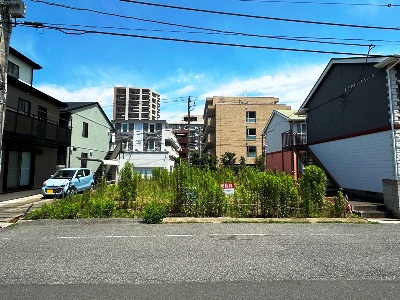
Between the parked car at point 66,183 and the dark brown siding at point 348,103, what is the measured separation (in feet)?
53.3

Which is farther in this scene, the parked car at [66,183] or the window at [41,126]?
the window at [41,126]

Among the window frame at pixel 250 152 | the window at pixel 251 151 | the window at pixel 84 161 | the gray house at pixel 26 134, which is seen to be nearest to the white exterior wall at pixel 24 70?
the gray house at pixel 26 134

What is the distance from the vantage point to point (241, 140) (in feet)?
153

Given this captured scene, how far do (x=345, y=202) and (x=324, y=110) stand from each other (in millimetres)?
9131

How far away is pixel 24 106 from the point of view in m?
17.0

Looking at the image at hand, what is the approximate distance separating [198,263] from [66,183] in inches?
519

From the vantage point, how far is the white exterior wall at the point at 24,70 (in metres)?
18.5

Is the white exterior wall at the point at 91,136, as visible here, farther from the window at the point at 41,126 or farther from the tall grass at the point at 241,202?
the tall grass at the point at 241,202

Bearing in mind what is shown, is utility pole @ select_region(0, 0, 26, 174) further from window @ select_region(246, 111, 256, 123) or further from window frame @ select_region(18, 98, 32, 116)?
window @ select_region(246, 111, 256, 123)

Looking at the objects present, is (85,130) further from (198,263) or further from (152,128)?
(198,263)

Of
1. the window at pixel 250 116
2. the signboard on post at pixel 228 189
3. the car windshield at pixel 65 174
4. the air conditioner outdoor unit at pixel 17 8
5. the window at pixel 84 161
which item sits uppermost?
the window at pixel 250 116

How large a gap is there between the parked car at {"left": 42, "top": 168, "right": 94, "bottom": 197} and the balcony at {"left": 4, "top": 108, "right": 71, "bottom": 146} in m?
2.66

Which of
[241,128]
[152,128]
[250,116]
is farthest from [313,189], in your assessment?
[250,116]

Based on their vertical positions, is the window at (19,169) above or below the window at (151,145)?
below
